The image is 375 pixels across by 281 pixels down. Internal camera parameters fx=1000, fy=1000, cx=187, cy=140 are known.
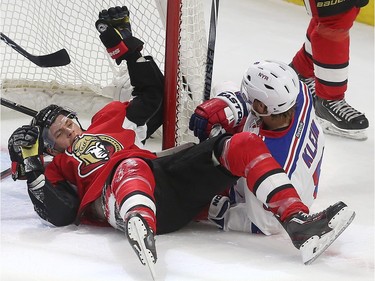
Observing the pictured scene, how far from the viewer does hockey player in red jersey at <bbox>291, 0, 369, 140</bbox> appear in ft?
9.36

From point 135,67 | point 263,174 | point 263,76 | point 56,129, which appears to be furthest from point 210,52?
point 263,174

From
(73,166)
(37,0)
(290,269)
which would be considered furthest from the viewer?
(37,0)

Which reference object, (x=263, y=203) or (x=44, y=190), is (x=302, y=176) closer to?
(x=263, y=203)

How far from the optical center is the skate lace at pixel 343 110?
3273 millimetres

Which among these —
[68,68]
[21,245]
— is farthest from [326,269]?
[68,68]

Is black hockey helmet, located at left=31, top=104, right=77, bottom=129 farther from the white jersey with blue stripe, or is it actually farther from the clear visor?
the white jersey with blue stripe

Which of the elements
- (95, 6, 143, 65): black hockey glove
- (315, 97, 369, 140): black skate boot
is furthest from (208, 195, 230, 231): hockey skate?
(315, 97, 369, 140): black skate boot

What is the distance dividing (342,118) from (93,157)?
3.38 feet

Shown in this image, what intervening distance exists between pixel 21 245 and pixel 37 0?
121cm

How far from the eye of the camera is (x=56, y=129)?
2615 mm

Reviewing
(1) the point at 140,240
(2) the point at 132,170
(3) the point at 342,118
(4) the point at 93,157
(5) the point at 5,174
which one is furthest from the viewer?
(3) the point at 342,118

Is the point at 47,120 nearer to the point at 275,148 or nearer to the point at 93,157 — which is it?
the point at 93,157

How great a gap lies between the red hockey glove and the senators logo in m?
0.21

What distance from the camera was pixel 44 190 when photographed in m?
2.47
